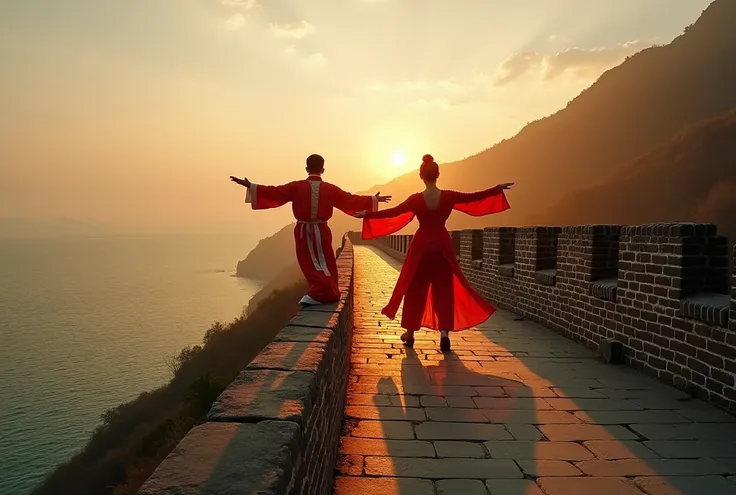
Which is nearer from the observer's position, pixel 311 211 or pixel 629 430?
pixel 629 430

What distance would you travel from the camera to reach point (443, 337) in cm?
614

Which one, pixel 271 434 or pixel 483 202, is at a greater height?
pixel 483 202

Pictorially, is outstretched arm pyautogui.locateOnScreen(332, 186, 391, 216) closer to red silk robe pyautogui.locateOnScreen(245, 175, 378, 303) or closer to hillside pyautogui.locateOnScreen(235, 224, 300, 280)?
red silk robe pyautogui.locateOnScreen(245, 175, 378, 303)

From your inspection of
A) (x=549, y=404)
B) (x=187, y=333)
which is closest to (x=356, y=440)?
(x=549, y=404)

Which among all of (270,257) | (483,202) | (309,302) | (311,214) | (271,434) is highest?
(483,202)

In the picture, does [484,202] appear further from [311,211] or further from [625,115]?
[625,115]

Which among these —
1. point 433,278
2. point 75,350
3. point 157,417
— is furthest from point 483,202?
point 75,350

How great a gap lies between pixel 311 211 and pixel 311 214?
31 mm

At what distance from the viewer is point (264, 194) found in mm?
5258

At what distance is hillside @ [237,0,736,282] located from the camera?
62.4 metres

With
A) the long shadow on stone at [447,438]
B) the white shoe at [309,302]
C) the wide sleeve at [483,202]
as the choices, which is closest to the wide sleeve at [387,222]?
the wide sleeve at [483,202]

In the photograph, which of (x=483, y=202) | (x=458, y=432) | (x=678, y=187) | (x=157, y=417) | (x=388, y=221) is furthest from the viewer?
(x=678, y=187)

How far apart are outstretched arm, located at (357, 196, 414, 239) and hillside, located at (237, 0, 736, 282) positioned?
52046mm

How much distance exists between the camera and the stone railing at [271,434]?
155 centimetres
